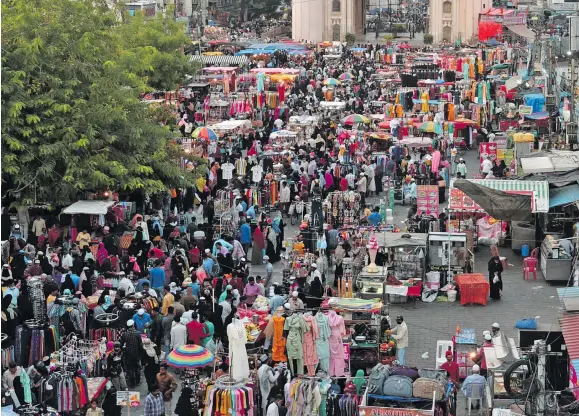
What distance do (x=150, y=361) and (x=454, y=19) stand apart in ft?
221

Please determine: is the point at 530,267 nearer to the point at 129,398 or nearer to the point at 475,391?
the point at 475,391

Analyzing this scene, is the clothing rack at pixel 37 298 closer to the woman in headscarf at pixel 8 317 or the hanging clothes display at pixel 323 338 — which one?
the woman in headscarf at pixel 8 317

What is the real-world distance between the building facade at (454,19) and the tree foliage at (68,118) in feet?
178

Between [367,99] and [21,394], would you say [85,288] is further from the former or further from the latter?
[367,99]

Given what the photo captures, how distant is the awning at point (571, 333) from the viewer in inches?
725

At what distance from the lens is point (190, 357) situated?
64.2 feet

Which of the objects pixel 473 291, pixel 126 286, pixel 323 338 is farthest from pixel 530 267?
pixel 126 286

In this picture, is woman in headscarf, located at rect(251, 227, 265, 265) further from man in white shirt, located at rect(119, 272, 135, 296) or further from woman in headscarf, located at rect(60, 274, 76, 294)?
woman in headscarf, located at rect(60, 274, 76, 294)

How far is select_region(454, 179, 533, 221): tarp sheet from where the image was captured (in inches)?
1073

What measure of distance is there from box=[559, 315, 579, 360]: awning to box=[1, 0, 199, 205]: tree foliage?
12456mm

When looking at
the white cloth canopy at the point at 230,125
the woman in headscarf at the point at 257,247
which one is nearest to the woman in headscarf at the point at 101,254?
the woman in headscarf at the point at 257,247

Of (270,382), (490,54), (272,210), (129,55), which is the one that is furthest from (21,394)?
(490,54)

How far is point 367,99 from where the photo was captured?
5281 centimetres

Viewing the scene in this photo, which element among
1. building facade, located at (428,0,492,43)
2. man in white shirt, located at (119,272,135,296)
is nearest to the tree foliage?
man in white shirt, located at (119,272,135,296)
